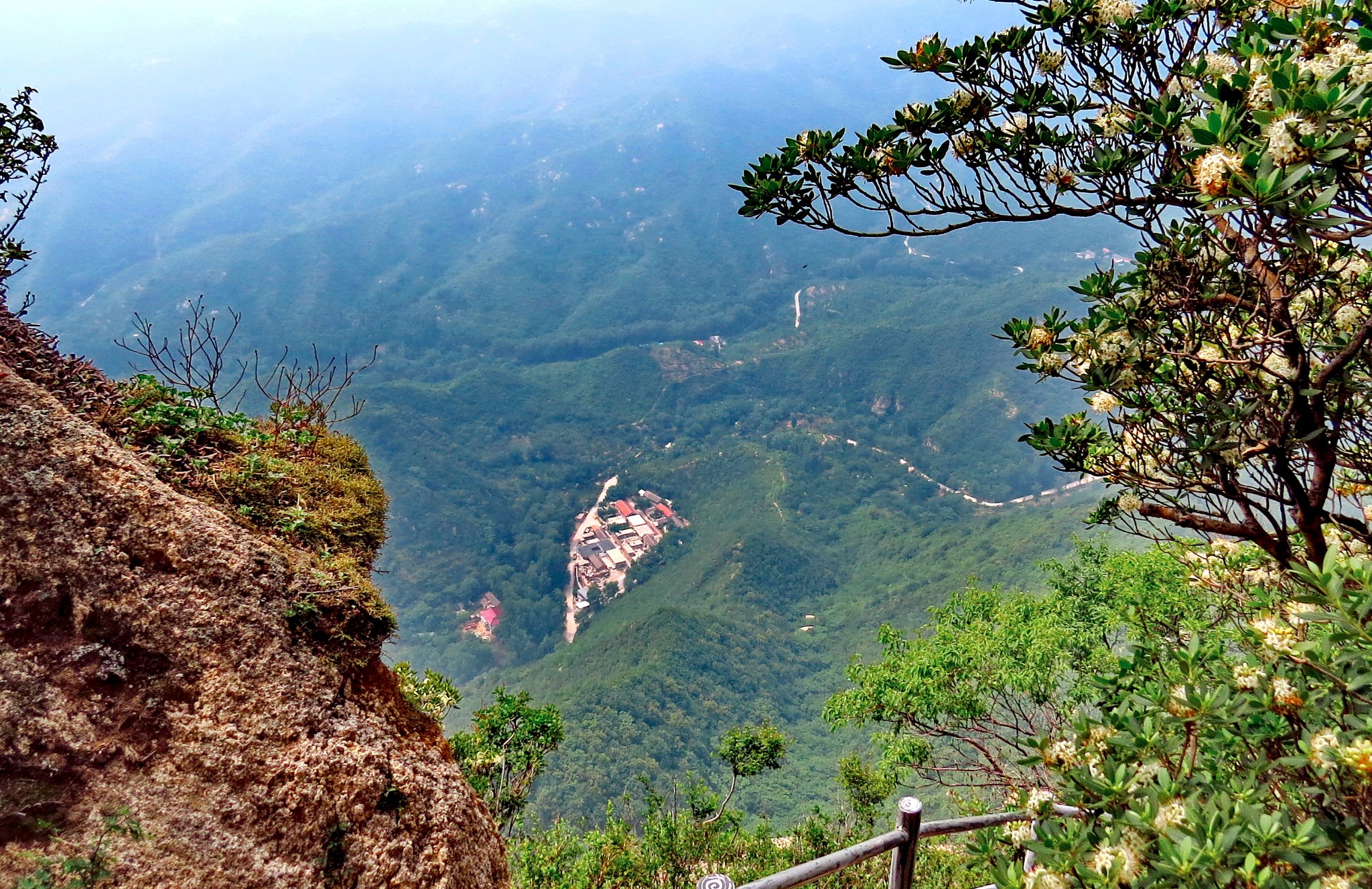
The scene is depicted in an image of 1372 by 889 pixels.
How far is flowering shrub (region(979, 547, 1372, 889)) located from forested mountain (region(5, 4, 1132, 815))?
910 centimetres

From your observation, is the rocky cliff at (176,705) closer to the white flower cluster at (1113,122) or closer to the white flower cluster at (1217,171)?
the white flower cluster at (1217,171)

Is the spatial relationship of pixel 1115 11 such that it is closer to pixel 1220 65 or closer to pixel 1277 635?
pixel 1220 65

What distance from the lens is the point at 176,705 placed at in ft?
9.86

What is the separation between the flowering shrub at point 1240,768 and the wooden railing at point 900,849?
2.56ft

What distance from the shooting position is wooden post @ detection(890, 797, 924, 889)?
3145mm

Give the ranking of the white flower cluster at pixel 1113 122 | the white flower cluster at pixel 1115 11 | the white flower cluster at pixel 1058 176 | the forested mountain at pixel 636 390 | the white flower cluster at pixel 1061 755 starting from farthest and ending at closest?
the forested mountain at pixel 636 390
the white flower cluster at pixel 1058 176
the white flower cluster at pixel 1115 11
the white flower cluster at pixel 1113 122
the white flower cluster at pixel 1061 755

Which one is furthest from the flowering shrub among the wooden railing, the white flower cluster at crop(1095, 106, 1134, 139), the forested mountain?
the forested mountain

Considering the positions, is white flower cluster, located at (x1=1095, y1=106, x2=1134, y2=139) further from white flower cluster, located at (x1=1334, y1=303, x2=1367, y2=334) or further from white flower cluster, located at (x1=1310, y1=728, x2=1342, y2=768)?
white flower cluster, located at (x1=1310, y1=728, x2=1342, y2=768)

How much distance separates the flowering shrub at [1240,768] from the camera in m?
1.55

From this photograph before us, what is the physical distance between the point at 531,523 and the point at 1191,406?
73938mm

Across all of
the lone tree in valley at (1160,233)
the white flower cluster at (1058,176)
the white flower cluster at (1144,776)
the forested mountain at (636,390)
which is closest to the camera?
the white flower cluster at (1144,776)

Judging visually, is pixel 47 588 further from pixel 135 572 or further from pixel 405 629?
pixel 405 629

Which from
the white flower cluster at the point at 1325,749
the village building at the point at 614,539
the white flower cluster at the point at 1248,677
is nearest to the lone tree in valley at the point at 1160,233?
the white flower cluster at the point at 1248,677

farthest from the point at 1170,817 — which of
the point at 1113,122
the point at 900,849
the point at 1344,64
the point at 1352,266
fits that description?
the point at 1352,266
